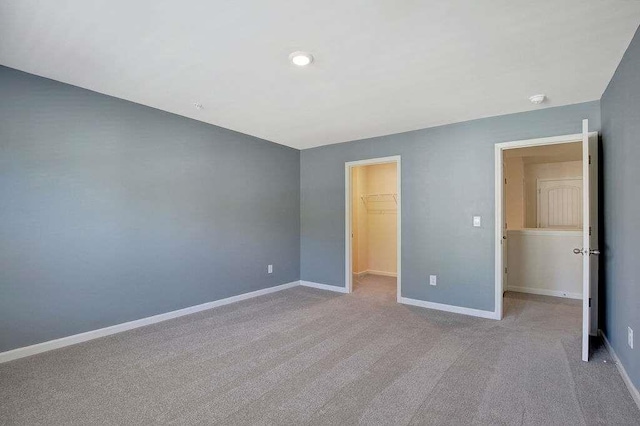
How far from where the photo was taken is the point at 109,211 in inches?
122

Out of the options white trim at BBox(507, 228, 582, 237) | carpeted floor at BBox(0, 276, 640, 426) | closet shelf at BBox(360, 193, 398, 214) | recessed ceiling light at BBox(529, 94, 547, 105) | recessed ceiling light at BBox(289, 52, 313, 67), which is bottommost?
carpeted floor at BBox(0, 276, 640, 426)

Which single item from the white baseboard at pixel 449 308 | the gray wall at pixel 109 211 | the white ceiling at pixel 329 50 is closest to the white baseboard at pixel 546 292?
the white baseboard at pixel 449 308

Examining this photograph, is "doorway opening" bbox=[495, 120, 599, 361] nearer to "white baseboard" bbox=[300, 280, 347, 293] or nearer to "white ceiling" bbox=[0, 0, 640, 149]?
"white ceiling" bbox=[0, 0, 640, 149]

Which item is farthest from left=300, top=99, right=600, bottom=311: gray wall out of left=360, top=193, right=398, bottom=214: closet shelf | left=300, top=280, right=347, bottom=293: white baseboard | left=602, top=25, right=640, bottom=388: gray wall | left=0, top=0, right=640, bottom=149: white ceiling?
left=360, top=193, right=398, bottom=214: closet shelf

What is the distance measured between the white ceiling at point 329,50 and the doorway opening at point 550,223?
70cm

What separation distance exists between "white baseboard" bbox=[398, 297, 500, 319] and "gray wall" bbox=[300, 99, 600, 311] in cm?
5

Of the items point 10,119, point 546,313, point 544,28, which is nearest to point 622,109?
point 544,28

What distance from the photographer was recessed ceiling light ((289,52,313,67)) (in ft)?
7.47

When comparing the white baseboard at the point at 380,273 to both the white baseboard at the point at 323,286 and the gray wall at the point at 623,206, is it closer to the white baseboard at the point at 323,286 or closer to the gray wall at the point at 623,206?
the white baseboard at the point at 323,286

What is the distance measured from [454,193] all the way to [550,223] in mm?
3513

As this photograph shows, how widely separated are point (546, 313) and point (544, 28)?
10.8 feet

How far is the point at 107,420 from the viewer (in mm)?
1824

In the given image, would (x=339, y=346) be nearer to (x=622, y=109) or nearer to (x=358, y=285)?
(x=358, y=285)

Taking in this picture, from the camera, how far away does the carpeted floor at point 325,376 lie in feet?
6.18
